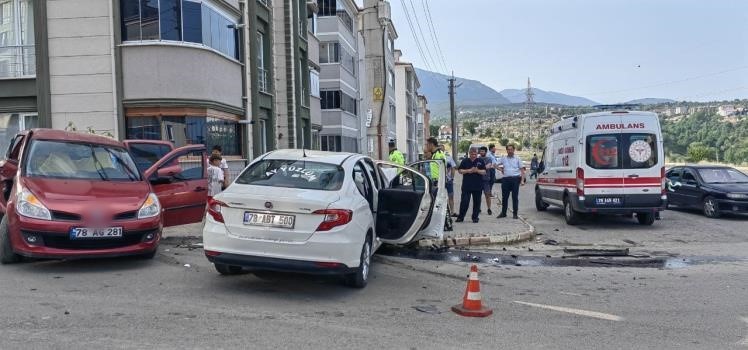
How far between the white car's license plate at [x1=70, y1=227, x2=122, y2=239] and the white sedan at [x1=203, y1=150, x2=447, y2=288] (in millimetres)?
1332

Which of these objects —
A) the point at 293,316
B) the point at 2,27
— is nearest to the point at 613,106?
the point at 293,316

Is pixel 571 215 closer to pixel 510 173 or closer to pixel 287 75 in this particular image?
pixel 510 173

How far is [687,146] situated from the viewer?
190 ft

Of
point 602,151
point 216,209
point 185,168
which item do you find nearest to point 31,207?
point 216,209

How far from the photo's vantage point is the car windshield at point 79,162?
8.15 m

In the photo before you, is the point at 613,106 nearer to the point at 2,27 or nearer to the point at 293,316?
the point at 293,316

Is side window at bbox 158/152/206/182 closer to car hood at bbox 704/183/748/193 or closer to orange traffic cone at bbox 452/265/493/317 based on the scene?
orange traffic cone at bbox 452/265/493/317

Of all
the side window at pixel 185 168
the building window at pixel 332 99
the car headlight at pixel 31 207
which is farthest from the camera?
the building window at pixel 332 99

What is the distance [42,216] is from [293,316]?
3478mm

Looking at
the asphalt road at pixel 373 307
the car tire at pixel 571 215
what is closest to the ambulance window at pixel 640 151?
the car tire at pixel 571 215

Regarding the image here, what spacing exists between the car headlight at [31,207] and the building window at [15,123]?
10.1 m

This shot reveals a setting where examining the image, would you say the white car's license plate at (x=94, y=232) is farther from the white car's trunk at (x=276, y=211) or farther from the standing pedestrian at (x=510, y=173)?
the standing pedestrian at (x=510, y=173)

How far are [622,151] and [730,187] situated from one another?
4.24 metres

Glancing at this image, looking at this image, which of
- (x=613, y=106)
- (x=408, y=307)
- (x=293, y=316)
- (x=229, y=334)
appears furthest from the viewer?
(x=613, y=106)
